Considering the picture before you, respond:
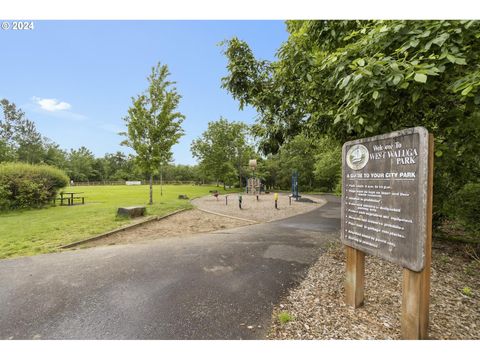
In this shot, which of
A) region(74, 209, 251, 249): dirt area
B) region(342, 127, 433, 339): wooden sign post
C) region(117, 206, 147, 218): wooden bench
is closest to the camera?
region(342, 127, 433, 339): wooden sign post

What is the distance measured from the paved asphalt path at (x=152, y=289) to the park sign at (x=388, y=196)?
164 centimetres

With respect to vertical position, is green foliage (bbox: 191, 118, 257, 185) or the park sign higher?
green foliage (bbox: 191, 118, 257, 185)

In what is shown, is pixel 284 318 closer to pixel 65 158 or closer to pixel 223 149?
pixel 223 149

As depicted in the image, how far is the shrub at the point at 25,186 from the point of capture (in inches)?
450

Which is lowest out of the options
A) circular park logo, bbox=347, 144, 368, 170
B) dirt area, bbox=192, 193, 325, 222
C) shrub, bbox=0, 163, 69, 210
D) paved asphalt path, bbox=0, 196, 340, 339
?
dirt area, bbox=192, 193, 325, 222

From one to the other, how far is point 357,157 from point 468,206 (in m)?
4.43

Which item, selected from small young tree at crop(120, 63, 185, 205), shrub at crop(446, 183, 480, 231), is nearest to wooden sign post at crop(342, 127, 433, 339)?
shrub at crop(446, 183, 480, 231)

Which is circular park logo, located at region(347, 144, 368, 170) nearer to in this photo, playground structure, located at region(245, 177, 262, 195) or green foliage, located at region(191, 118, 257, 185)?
playground structure, located at region(245, 177, 262, 195)

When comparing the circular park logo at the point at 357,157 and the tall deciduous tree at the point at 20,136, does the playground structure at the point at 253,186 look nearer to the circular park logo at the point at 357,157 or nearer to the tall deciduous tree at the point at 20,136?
the circular park logo at the point at 357,157

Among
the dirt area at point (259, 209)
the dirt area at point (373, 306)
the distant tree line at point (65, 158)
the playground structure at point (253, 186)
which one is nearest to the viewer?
the dirt area at point (373, 306)

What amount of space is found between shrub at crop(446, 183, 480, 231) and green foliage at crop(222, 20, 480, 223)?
0.25 meters

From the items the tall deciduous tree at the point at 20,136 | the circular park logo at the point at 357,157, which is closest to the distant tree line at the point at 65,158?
the tall deciduous tree at the point at 20,136

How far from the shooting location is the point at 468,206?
16.7 feet

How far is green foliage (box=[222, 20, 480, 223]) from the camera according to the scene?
95.1 inches
